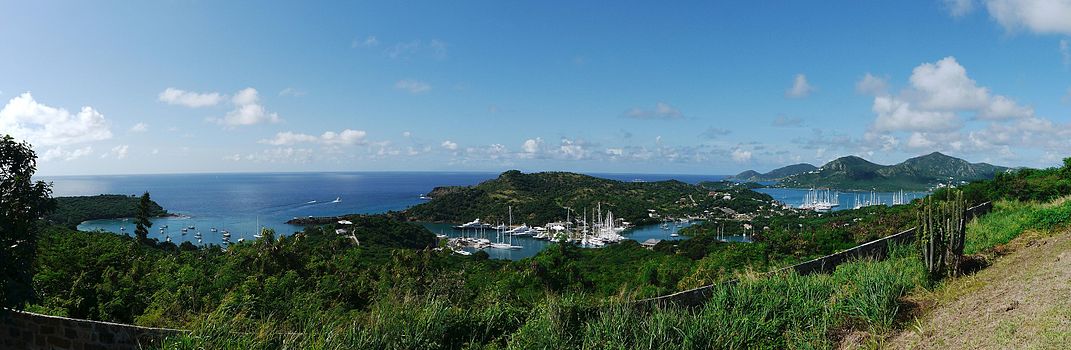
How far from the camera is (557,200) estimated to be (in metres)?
117

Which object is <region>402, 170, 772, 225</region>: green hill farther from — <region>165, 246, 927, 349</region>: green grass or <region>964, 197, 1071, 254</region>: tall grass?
<region>165, 246, 927, 349</region>: green grass

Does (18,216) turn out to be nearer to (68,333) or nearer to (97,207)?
(68,333)

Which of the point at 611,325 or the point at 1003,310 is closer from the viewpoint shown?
the point at 1003,310

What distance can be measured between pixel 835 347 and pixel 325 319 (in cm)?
641

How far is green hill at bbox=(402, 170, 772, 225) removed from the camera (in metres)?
104

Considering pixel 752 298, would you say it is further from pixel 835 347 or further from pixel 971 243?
pixel 971 243

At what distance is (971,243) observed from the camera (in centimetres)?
1018

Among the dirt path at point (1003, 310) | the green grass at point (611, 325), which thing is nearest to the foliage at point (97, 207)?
the green grass at point (611, 325)

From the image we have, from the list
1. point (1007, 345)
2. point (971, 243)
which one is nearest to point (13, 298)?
point (1007, 345)

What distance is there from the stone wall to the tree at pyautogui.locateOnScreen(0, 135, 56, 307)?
0.41m

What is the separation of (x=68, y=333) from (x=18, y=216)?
1781 millimetres

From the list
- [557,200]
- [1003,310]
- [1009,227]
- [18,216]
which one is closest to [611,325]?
[1003,310]

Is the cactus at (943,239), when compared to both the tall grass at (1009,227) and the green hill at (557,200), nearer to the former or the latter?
the tall grass at (1009,227)

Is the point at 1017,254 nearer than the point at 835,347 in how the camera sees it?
No
